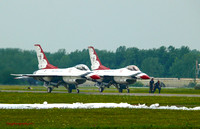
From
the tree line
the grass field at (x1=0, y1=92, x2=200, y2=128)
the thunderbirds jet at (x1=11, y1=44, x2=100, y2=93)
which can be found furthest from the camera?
the tree line

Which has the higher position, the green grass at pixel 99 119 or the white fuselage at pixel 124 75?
the white fuselage at pixel 124 75

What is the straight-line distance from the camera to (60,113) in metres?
25.1

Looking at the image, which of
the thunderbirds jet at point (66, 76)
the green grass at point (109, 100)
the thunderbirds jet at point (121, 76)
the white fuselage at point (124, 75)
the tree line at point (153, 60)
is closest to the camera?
the green grass at point (109, 100)

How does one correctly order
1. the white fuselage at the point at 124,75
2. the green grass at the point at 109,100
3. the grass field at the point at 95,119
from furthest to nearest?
the white fuselage at the point at 124,75
the green grass at the point at 109,100
the grass field at the point at 95,119

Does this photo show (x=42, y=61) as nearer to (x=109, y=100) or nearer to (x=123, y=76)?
(x=123, y=76)

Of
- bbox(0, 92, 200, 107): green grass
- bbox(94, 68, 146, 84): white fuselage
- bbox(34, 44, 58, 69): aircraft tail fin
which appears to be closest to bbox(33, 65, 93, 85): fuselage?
bbox(34, 44, 58, 69): aircraft tail fin

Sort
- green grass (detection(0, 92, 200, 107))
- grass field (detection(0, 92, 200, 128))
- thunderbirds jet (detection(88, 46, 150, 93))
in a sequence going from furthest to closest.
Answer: thunderbirds jet (detection(88, 46, 150, 93)) < green grass (detection(0, 92, 200, 107)) < grass field (detection(0, 92, 200, 128))

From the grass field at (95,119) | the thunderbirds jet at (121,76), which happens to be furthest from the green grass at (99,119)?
the thunderbirds jet at (121,76)

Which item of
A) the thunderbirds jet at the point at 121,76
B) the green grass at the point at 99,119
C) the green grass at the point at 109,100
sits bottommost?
the green grass at the point at 99,119

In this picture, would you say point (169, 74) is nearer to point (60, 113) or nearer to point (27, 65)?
point (27, 65)

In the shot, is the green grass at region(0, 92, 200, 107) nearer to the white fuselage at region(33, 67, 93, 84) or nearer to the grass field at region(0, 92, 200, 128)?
the grass field at region(0, 92, 200, 128)

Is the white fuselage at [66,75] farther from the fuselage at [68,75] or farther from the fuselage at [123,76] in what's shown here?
the fuselage at [123,76]

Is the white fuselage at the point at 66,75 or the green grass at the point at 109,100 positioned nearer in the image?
the green grass at the point at 109,100

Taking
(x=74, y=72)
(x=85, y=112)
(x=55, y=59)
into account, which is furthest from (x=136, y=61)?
(x=85, y=112)
